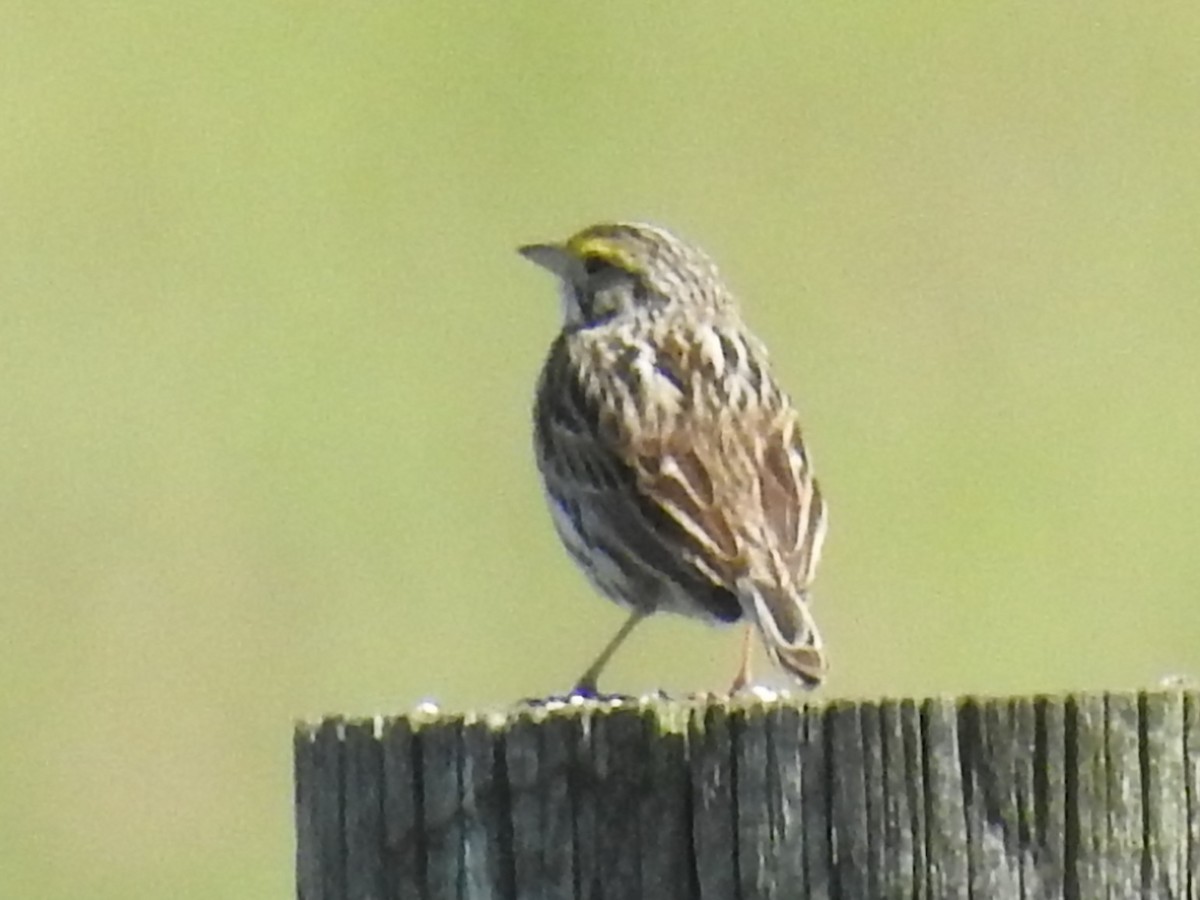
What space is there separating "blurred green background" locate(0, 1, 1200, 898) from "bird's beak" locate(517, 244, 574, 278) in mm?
1912

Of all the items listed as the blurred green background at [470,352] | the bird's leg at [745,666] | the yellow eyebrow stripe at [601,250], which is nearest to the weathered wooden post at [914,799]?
the bird's leg at [745,666]

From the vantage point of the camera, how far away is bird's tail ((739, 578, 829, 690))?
688cm

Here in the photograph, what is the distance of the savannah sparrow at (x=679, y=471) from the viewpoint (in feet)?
24.0

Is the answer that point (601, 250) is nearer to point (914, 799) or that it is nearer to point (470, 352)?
point (470, 352)

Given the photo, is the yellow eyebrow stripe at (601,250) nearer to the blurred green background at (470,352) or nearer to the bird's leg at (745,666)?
the bird's leg at (745,666)

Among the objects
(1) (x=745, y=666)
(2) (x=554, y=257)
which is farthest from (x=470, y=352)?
(1) (x=745, y=666)

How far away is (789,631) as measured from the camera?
704cm

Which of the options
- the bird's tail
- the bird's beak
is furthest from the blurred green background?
the bird's tail

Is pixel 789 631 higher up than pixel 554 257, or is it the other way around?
pixel 554 257

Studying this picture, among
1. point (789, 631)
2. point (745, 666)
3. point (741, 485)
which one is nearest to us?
point (789, 631)

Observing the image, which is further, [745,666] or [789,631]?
[745,666]

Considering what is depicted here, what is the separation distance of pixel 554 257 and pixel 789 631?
2.63 m

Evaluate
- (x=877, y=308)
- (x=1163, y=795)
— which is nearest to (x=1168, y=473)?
(x=877, y=308)

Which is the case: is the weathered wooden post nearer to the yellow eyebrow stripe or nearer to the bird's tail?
the bird's tail
